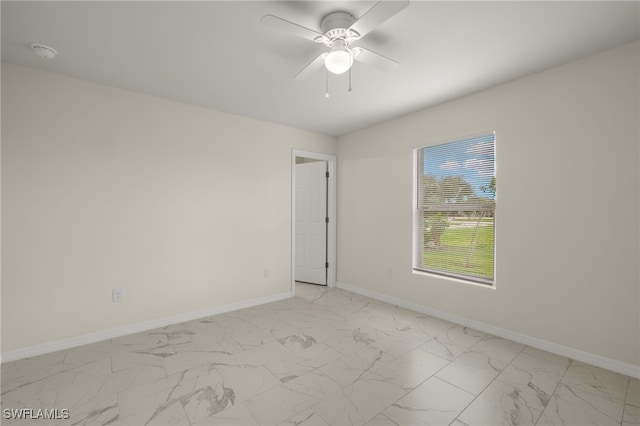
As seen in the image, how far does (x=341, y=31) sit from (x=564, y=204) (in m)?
2.32

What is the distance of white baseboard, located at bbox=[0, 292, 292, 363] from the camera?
2455 millimetres

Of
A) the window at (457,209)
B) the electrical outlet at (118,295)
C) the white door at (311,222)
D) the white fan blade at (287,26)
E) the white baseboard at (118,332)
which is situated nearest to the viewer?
the white fan blade at (287,26)

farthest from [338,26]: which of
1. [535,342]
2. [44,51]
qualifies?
[535,342]

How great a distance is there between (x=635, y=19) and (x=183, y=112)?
12.8 ft

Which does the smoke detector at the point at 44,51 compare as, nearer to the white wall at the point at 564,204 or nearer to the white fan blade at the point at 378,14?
the white fan blade at the point at 378,14

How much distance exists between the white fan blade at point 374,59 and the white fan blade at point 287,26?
0.33 metres

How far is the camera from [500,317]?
9.40 feet

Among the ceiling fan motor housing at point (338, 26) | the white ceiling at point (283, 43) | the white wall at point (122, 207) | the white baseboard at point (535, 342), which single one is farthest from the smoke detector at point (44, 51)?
the white baseboard at point (535, 342)

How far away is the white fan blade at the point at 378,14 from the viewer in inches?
55.9

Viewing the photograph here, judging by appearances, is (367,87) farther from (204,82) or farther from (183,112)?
(183,112)

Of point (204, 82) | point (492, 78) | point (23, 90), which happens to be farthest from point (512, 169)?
point (23, 90)

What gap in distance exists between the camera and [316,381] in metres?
2.15

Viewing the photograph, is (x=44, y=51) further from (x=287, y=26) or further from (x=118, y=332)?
(x=118, y=332)

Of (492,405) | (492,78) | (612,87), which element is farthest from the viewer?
(492,78)
